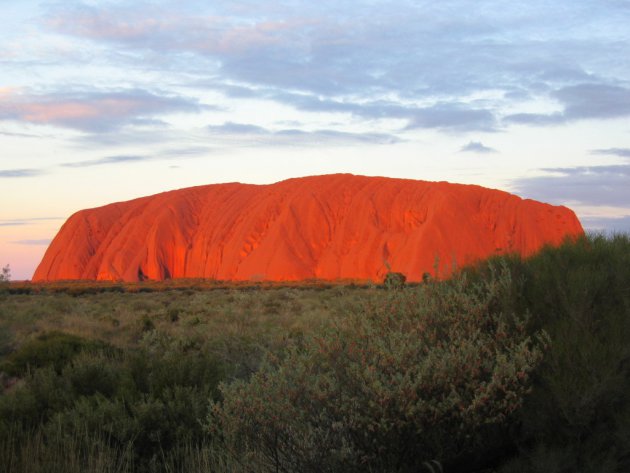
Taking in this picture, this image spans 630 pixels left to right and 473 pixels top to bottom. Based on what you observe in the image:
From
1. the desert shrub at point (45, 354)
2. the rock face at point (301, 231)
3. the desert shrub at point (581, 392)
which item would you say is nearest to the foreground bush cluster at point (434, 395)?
the desert shrub at point (581, 392)

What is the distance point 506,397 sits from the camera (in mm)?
4609

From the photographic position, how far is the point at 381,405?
4453 mm

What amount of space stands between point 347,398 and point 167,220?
6845 cm

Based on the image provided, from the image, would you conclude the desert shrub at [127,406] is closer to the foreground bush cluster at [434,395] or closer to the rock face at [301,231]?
the foreground bush cluster at [434,395]

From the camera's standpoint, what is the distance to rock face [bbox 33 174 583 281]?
58.1 m

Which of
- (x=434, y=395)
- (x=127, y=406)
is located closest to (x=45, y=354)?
(x=127, y=406)

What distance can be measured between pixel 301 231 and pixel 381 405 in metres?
58.0

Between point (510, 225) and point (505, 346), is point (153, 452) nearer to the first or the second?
point (505, 346)

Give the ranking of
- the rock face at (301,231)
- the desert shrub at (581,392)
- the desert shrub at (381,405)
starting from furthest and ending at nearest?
the rock face at (301,231) → the desert shrub at (581,392) → the desert shrub at (381,405)

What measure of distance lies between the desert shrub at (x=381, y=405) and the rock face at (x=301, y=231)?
156ft

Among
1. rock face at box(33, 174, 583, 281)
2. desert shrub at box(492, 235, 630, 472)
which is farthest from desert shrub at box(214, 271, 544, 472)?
rock face at box(33, 174, 583, 281)

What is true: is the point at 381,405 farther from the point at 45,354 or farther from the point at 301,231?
the point at 301,231

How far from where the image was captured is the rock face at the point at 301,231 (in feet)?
190

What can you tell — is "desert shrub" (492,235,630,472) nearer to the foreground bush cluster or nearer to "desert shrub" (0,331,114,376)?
the foreground bush cluster
